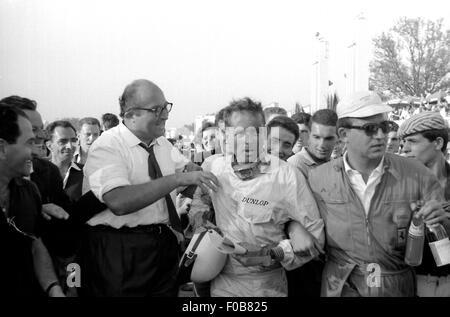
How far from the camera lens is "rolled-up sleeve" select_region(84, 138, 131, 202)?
275 centimetres

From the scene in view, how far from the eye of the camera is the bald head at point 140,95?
3.02 meters

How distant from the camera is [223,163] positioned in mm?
2936

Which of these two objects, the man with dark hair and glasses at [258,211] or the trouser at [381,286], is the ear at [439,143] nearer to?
the trouser at [381,286]

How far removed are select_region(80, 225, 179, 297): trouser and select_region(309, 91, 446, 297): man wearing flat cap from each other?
1046 mm

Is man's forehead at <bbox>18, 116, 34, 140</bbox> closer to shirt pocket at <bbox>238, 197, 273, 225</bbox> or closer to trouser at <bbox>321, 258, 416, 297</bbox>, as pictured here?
shirt pocket at <bbox>238, 197, 273, 225</bbox>

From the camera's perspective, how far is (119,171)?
→ 2.81m

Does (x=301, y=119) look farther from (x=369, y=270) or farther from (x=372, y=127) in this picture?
(x=369, y=270)

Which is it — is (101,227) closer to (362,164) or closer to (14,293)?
(14,293)

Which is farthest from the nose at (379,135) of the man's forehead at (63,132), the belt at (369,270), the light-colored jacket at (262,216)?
the man's forehead at (63,132)

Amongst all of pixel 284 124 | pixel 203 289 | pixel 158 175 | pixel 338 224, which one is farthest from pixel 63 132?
pixel 338 224

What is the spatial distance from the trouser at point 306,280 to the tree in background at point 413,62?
56.7 ft
